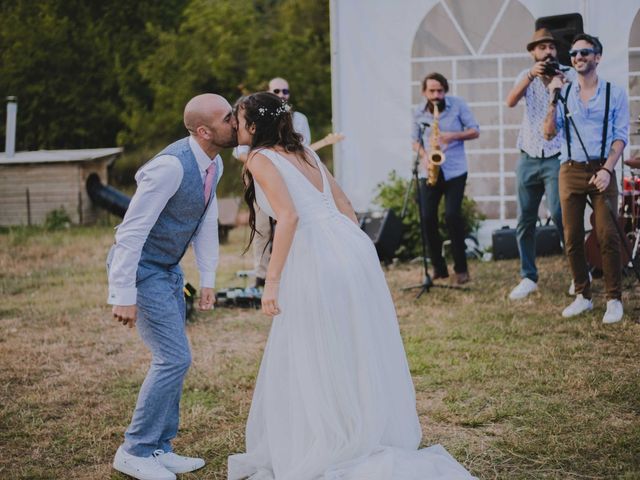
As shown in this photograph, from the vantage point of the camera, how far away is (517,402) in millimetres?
5176

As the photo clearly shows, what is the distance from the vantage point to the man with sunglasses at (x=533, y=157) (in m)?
7.85

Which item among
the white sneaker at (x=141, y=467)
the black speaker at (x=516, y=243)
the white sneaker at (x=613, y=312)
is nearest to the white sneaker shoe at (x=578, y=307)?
the white sneaker at (x=613, y=312)

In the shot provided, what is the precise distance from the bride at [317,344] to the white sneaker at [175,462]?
302mm

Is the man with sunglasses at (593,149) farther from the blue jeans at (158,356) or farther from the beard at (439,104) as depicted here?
the blue jeans at (158,356)

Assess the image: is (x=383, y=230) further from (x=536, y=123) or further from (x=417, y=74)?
(x=536, y=123)

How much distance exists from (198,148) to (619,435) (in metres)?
2.67

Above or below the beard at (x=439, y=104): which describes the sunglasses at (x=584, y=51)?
above

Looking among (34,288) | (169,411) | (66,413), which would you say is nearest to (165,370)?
(169,411)

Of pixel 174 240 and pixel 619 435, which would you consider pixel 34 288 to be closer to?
pixel 174 240

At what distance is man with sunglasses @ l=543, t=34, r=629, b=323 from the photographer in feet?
22.4

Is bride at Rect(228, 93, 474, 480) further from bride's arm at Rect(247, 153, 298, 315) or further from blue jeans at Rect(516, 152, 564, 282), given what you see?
blue jeans at Rect(516, 152, 564, 282)

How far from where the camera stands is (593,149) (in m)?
6.96

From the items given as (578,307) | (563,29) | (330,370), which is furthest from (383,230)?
(330,370)

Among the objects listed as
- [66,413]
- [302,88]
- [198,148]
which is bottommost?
[66,413]
